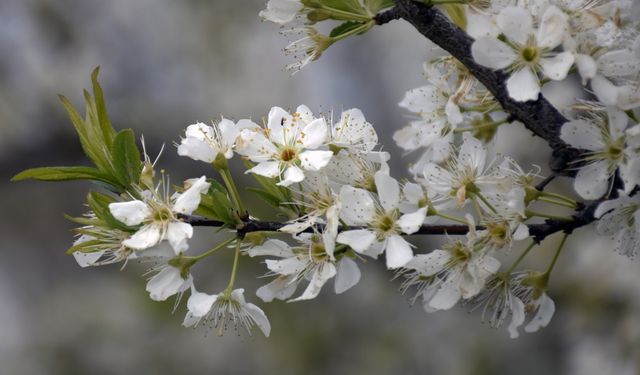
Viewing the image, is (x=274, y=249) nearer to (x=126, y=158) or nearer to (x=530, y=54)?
(x=126, y=158)

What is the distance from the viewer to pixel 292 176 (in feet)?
2.43

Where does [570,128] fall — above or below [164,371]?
above

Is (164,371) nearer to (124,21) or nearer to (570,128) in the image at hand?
(124,21)

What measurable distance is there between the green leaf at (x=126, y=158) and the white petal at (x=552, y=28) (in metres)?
0.37

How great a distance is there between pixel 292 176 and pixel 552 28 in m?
0.26

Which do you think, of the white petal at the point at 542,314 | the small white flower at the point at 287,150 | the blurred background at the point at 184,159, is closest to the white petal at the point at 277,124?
the small white flower at the point at 287,150

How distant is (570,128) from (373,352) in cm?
268

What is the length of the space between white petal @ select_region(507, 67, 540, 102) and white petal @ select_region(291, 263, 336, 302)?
22 cm

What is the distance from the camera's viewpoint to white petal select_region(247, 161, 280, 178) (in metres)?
0.75

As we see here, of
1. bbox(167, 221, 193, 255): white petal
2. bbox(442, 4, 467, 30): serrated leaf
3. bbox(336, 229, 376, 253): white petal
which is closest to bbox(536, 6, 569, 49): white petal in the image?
bbox(442, 4, 467, 30): serrated leaf

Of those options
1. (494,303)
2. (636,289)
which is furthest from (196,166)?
(494,303)

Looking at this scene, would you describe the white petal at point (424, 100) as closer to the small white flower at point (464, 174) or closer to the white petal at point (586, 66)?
the small white flower at point (464, 174)

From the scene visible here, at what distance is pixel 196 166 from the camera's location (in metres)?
3.27

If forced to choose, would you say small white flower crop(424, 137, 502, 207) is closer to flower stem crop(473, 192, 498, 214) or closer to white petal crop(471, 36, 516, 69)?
flower stem crop(473, 192, 498, 214)
